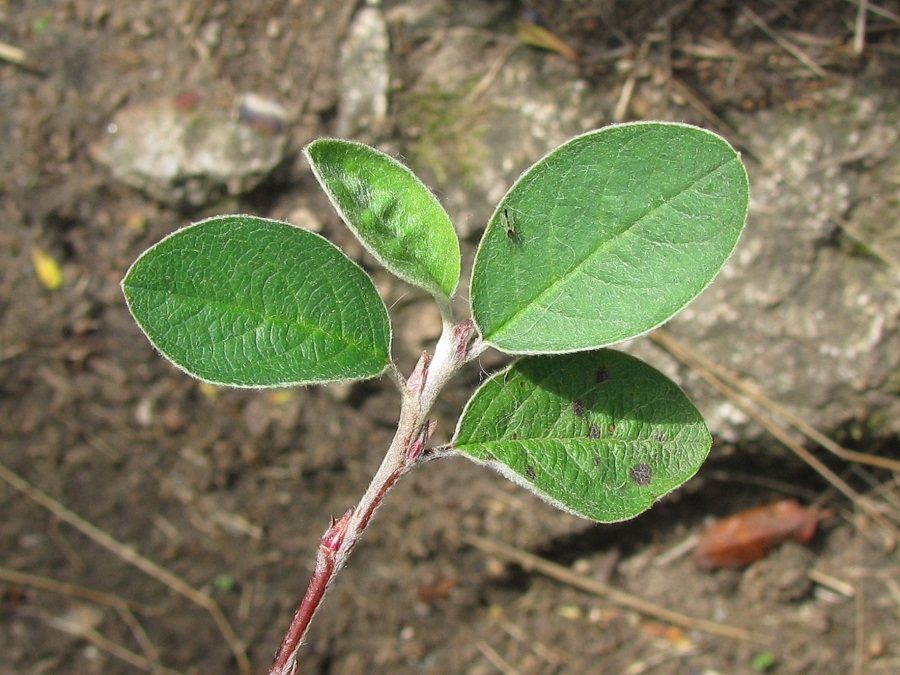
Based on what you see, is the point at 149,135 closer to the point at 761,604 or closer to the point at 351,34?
the point at 351,34

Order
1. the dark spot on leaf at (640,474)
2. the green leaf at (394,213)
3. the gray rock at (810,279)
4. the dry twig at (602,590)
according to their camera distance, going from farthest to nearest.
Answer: the dry twig at (602,590) < the gray rock at (810,279) < the dark spot on leaf at (640,474) < the green leaf at (394,213)

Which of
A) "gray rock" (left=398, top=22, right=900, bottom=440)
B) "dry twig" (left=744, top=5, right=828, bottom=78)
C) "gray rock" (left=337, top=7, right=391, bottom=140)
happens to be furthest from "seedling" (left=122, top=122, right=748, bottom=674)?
"dry twig" (left=744, top=5, right=828, bottom=78)

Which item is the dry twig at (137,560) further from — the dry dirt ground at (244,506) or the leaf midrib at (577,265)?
the leaf midrib at (577,265)

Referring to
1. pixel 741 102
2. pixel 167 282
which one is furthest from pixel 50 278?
pixel 741 102

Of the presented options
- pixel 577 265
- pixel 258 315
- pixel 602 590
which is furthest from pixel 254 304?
pixel 602 590

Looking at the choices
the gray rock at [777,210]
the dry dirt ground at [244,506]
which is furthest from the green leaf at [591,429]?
the dry dirt ground at [244,506]

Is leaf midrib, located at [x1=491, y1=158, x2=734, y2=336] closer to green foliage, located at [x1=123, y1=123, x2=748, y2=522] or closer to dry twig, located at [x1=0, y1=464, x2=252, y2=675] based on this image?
green foliage, located at [x1=123, y1=123, x2=748, y2=522]
